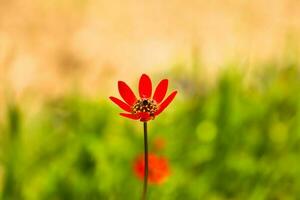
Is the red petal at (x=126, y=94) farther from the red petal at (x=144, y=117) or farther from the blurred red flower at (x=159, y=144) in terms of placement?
the blurred red flower at (x=159, y=144)

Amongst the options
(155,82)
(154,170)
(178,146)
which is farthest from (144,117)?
(155,82)

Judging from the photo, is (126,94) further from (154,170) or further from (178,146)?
(178,146)

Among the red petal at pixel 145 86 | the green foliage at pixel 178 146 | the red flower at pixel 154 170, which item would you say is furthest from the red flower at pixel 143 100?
the green foliage at pixel 178 146

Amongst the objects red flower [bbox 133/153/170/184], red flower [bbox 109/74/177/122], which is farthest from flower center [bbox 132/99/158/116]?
red flower [bbox 133/153/170/184]

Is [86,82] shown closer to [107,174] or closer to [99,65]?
[99,65]

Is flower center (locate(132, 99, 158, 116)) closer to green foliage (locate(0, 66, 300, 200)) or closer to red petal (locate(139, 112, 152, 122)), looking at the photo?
red petal (locate(139, 112, 152, 122))

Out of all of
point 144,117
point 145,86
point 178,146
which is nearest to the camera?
point 144,117
